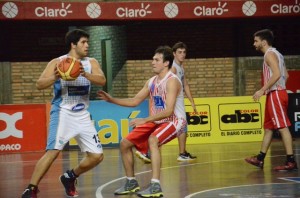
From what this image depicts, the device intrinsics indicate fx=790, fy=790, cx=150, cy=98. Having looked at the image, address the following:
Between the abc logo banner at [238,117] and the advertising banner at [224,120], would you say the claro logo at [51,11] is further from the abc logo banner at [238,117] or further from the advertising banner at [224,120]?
the abc logo banner at [238,117]

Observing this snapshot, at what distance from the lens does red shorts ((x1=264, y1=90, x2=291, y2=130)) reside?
13047 mm

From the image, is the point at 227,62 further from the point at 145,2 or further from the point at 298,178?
the point at 298,178

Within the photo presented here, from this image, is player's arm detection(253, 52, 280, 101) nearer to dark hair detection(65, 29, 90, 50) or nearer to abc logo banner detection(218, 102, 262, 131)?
dark hair detection(65, 29, 90, 50)

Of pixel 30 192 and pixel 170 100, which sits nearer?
pixel 30 192

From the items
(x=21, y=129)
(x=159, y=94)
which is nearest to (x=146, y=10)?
(x=21, y=129)

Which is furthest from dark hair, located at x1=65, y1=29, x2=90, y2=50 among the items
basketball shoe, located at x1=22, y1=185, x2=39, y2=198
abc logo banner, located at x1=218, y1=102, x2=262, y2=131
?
abc logo banner, located at x1=218, y1=102, x2=262, y2=131

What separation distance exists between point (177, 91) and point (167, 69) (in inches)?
14.5

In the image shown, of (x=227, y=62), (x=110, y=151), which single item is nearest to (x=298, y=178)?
(x=110, y=151)

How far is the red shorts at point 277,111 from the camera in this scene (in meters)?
13.0

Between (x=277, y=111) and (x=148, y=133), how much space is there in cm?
322

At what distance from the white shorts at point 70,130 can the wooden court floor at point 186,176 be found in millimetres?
886

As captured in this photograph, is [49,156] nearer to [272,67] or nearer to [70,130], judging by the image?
[70,130]

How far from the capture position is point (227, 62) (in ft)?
82.4

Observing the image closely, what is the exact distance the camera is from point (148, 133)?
35.2 ft
